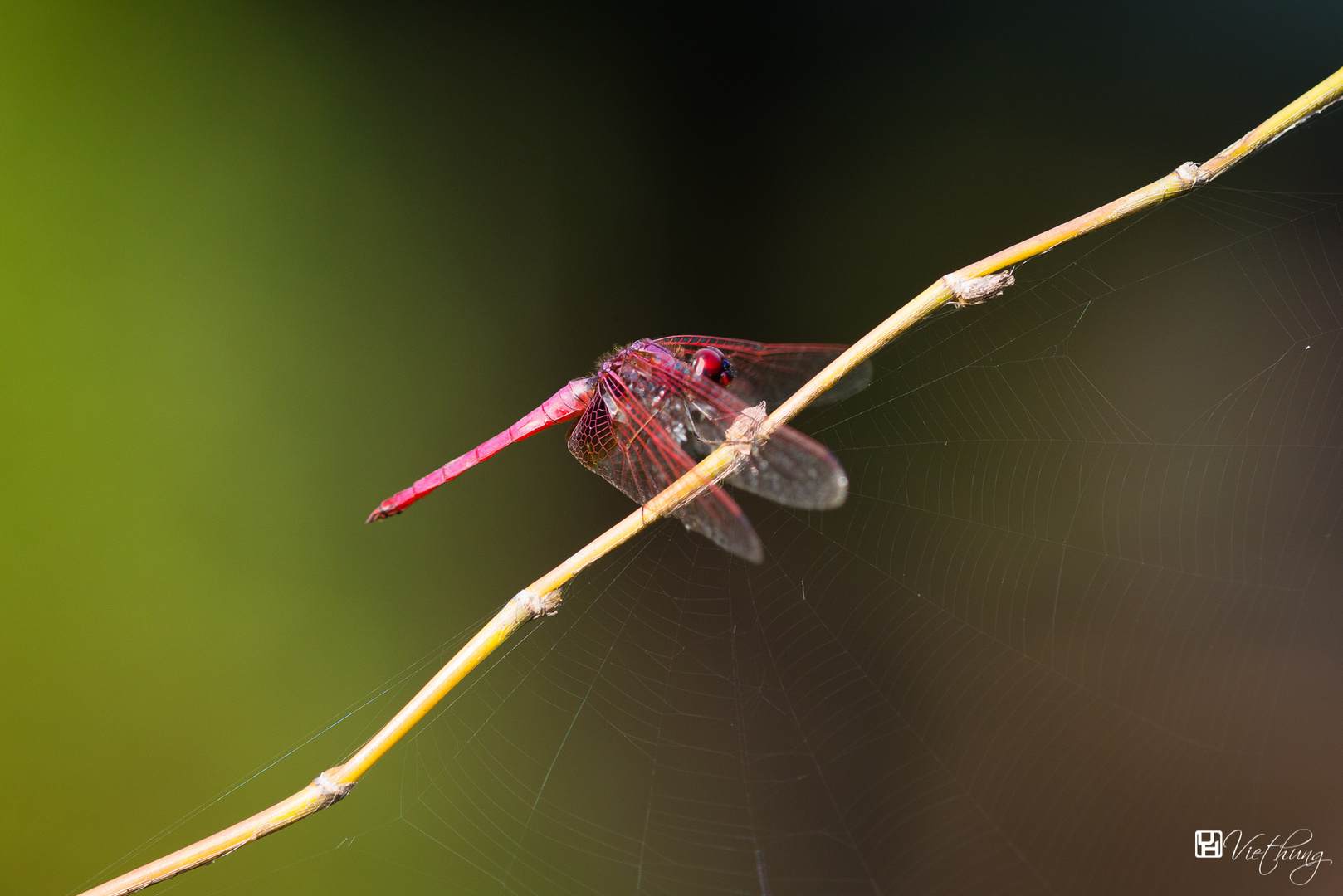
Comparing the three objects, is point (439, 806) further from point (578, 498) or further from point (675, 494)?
point (675, 494)

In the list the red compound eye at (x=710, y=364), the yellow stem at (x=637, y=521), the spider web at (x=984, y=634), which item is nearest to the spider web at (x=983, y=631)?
the spider web at (x=984, y=634)

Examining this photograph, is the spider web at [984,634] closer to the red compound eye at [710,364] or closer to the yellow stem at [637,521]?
the red compound eye at [710,364]

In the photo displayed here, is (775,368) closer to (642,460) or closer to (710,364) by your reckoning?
(710,364)

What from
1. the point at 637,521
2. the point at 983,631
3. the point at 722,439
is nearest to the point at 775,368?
the point at 722,439

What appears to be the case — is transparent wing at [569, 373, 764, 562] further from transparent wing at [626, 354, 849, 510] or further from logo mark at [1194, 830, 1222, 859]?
logo mark at [1194, 830, 1222, 859]

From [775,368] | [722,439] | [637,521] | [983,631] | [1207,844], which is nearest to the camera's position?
→ [637,521]

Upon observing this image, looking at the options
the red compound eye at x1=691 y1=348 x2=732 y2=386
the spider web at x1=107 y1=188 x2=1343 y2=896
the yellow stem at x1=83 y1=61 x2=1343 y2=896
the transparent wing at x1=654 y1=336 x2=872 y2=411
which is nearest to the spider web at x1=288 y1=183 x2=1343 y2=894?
the spider web at x1=107 y1=188 x2=1343 y2=896

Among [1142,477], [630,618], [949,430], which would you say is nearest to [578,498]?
[630,618]
